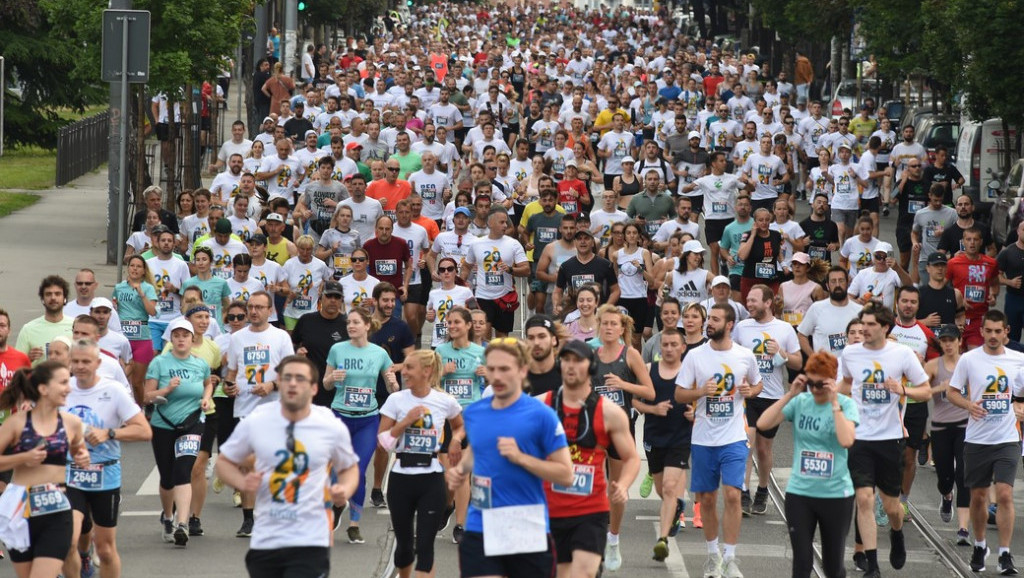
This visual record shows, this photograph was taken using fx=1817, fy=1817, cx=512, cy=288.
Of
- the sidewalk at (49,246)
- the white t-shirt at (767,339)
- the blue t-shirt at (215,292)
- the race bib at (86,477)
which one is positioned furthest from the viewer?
the sidewalk at (49,246)

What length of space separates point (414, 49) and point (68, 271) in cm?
2713

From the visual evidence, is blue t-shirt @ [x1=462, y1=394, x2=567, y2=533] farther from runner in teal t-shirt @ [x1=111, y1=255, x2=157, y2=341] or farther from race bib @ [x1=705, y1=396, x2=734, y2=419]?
runner in teal t-shirt @ [x1=111, y1=255, x2=157, y2=341]

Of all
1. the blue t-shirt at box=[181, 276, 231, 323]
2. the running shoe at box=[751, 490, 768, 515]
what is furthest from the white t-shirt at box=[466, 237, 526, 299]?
the running shoe at box=[751, 490, 768, 515]

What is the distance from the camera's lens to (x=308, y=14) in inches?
2060

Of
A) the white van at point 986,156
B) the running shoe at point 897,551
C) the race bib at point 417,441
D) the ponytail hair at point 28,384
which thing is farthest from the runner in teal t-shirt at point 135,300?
the white van at point 986,156

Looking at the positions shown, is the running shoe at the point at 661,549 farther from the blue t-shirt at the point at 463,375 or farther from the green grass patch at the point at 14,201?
the green grass patch at the point at 14,201

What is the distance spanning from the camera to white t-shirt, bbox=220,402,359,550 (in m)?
7.99

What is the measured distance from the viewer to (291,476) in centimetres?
802

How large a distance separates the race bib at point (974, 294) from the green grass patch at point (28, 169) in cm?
2122

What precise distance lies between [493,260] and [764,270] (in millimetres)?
2885

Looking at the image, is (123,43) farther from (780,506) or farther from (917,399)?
(917,399)

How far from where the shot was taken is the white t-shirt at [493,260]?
685 inches

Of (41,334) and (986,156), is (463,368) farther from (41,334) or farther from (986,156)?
(986,156)

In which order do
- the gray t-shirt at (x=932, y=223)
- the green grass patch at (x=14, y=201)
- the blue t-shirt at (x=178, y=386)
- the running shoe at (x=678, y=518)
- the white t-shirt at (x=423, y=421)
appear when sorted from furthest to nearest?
1. the green grass patch at (x=14, y=201)
2. the gray t-shirt at (x=932, y=223)
3. the running shoe at (x=678, y=518)
4. the blue t-shirt at (x=178, y=386)
5. the white t-shirt at (x=423, y=421)
